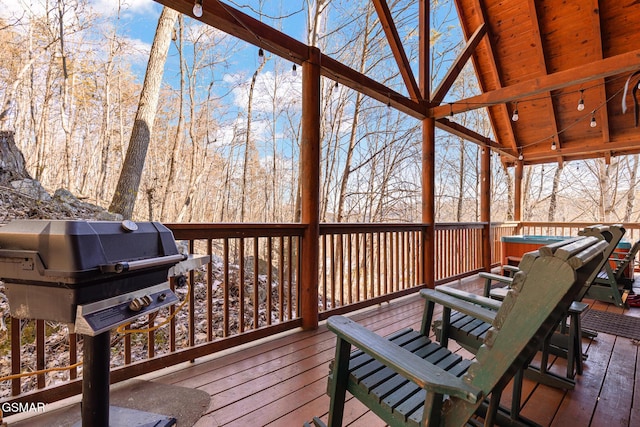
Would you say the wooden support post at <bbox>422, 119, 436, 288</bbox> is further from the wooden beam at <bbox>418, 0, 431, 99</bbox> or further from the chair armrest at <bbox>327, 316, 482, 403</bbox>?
the chair armrest at <bbox>327, 316, 482, 403</bbox>

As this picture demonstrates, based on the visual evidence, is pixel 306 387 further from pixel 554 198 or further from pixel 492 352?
pixel 554 198

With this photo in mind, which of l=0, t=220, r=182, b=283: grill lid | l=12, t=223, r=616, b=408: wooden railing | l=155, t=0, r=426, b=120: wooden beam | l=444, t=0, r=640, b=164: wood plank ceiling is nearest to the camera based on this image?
l=0, t=220, r=182, b=283: grill lid

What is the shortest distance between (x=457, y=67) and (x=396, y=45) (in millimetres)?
1358

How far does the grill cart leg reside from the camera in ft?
4.15

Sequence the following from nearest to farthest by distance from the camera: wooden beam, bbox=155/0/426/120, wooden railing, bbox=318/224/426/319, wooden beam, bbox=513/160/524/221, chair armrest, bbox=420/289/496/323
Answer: chair armrest, bbox=420/289/496/323, wooden beam, bbox=155/0/426/120, wooden railing, bbox=318/224/426/319, wooden beam, bbox=513/160/524/221

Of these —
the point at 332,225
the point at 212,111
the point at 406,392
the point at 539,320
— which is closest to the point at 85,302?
the point at 406,392

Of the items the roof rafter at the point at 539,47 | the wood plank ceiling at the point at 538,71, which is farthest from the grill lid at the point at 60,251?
the roof rafter at the point at 539,47

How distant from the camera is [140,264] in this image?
113cm

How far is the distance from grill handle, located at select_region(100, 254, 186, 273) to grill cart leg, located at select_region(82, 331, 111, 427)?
416mm

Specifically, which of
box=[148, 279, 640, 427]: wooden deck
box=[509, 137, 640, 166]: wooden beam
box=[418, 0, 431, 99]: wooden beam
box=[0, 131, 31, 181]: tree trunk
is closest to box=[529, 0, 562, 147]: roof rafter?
box=[509, 137, 640, 166]: wooden beam

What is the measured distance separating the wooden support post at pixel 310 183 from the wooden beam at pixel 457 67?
2221mm

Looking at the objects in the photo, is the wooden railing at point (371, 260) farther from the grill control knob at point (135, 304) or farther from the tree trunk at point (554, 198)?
the tree trunk at point (554, 198)

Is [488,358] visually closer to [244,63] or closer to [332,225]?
[332,225]

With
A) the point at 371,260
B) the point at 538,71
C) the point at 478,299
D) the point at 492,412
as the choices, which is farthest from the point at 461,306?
the point at 538,71
